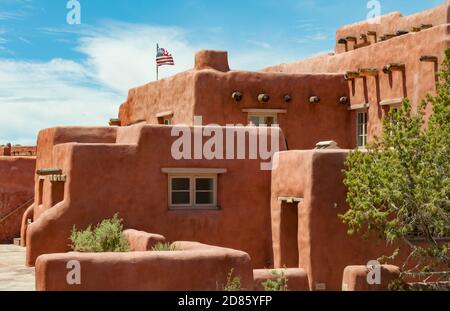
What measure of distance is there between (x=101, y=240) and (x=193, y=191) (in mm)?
3209

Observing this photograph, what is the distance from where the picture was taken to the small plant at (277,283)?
13.1 metres

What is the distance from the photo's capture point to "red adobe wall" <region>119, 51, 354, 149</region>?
2162 centimetres

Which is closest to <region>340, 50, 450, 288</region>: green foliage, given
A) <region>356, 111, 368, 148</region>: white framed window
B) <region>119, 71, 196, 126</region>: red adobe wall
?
<region>356, 111, 368, 148</region>: white framed window

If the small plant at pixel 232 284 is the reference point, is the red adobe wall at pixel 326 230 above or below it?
above

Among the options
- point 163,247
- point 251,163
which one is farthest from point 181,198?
point 163,247

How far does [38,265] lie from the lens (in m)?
11.8

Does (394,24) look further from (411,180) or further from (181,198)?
(411,180)

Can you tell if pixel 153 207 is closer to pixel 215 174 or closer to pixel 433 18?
pixel 215 174

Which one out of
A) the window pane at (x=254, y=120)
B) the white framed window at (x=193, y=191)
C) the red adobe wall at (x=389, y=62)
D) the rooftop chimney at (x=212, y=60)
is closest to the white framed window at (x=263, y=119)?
the window pane at (x=254, y=120)

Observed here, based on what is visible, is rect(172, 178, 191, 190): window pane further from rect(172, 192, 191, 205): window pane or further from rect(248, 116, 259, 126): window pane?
rect(248, 116, 259, 126): window pane

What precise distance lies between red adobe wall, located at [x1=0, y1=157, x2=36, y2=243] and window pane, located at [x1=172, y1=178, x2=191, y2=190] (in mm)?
14106

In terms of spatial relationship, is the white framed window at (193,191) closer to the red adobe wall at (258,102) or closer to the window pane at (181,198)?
the window pane at (181,198)

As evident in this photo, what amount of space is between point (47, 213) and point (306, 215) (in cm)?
586

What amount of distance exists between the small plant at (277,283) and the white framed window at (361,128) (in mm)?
9475
